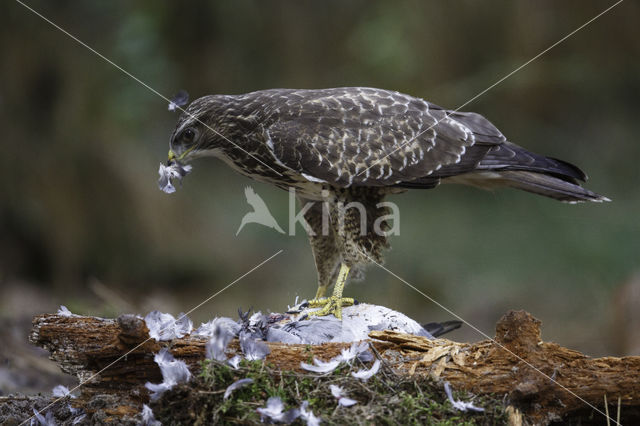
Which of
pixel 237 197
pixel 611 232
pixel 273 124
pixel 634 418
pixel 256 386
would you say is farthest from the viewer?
pixel 237 197

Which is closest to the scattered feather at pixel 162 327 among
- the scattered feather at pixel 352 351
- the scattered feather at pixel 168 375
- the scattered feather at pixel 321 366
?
the scattered feather at pixel 168 375

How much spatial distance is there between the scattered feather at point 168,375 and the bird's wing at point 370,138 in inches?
53.4

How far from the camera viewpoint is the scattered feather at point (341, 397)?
2.13m

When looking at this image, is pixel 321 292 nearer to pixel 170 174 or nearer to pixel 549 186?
pixel 170 174

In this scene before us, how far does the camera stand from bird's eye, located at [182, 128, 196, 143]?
3416 mm

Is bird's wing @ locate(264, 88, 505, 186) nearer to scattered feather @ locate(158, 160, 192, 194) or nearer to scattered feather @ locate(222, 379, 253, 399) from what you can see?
scattered feather @ locate(158, 160, 192, 194)

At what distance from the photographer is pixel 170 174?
132 inches

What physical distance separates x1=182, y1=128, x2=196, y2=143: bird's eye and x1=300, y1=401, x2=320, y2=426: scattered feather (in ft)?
5.94

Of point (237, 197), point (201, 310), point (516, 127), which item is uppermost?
point (516, 127)

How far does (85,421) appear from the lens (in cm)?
237

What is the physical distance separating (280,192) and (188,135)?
4.02m

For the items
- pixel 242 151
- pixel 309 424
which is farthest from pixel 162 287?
pixel 309 424

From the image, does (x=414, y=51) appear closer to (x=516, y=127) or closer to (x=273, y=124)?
(x=516, y=127)

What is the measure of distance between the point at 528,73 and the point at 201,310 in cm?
442
